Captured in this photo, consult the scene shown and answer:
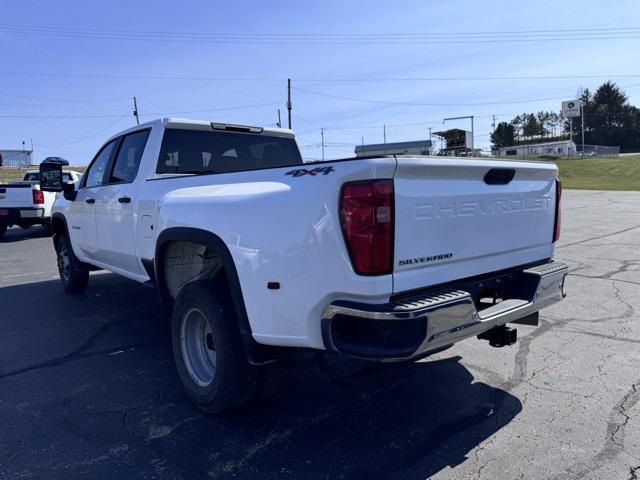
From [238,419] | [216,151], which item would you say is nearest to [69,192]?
[216,151]

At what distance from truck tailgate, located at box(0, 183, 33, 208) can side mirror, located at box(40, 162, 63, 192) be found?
867 centimetres

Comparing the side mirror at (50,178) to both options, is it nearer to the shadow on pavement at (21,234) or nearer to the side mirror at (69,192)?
the side mirror at (69,192)

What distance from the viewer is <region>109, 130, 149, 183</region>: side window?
5070 millimetres

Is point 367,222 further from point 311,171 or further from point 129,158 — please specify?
point 129,158

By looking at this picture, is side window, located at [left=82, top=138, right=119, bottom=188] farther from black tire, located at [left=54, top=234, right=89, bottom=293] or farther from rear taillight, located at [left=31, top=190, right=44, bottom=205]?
rear taillight, located at [left=31, top=190, right=44, bottom=205]

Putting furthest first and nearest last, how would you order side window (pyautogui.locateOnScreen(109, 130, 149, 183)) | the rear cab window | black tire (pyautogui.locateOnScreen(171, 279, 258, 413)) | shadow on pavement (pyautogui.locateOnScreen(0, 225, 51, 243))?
shadow on pavement (pyautogui.locateOnScreen(0, 225, 51, 243))
side window (pyautogui.locateOnScreen(109, 130, 149, 183))
the rear cab window
black tire (pyautogui.locateOnScreen(171, 279, 258, 413))

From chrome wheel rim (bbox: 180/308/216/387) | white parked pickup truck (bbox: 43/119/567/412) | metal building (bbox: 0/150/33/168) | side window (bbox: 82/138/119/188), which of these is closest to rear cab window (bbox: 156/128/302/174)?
white parked pickup truck (bbox: 43/119/567/412)

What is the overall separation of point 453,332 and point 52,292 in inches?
262

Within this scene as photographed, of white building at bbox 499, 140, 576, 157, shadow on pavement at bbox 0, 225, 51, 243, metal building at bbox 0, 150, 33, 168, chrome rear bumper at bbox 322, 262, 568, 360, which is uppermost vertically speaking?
metal building at bbox 0, 150, 33, 168

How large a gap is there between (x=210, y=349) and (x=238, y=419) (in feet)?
1.75

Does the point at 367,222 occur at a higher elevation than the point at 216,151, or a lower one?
lower

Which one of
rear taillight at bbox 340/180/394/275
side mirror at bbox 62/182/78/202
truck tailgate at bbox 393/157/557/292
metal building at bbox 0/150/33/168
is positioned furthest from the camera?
metal building at bbox 0/150/33/168

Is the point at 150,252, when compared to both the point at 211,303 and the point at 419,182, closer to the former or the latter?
the point at 211,303

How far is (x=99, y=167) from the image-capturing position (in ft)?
19.8
